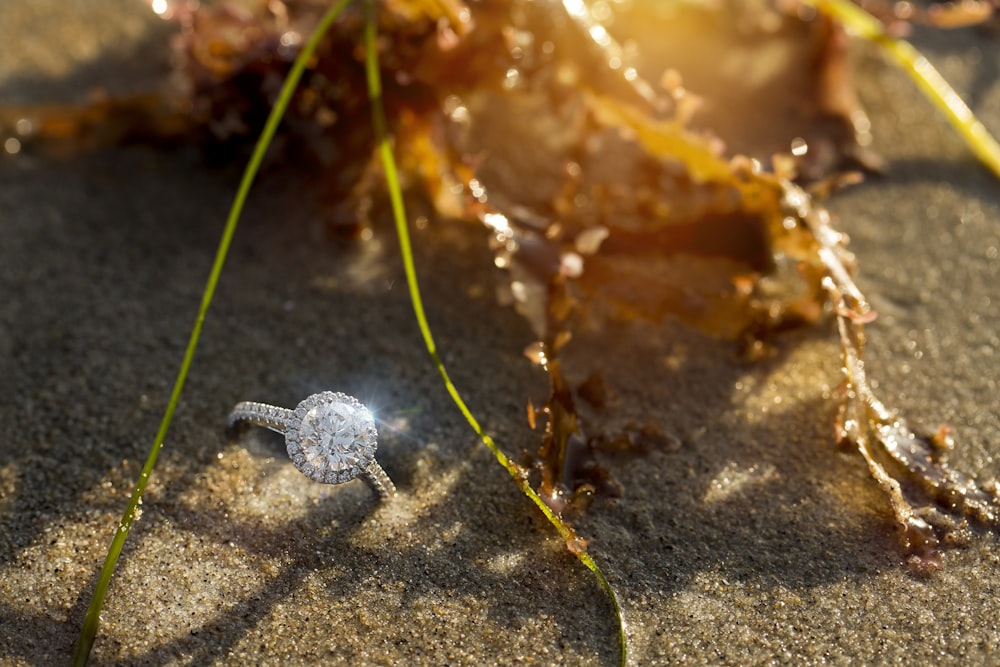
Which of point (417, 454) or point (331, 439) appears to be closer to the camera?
point (331, 439)

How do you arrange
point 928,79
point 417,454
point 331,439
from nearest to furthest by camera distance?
point 331,439
point 417,454
point 928,79

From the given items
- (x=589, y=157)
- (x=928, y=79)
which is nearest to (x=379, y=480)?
(x=589, y=157)

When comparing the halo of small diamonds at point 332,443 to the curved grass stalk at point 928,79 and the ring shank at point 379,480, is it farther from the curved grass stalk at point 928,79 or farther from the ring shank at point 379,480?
the curved grass stalk at point 928,79

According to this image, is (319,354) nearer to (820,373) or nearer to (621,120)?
(621,120)

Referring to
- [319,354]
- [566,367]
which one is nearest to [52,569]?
[319,354]

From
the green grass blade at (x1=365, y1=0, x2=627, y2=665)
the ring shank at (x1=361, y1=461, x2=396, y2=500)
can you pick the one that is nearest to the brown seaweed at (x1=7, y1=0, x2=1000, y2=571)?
the green grass blade at (x1=365, y1=0, x2=627, y2=665)

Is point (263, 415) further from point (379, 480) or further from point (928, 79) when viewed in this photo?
point (928, 79)

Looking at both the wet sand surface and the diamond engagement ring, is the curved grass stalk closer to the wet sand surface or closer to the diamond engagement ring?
the wet sand surface

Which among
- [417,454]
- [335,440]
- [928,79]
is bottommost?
[417,454]
